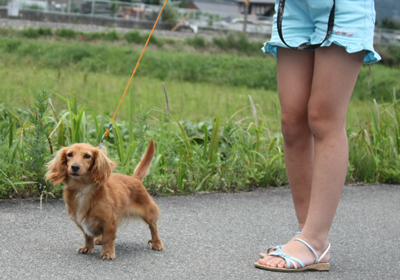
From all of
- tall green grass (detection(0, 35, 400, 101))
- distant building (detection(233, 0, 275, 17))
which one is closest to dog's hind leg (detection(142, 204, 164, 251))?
tall green grass (detection(0, 35, 400, 101))

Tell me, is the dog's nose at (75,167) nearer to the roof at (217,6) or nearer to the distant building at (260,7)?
the distant building at (260,7)

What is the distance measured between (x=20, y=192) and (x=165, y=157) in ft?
3.86

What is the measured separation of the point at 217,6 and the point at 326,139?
215ft

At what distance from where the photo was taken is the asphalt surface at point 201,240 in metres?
2.20

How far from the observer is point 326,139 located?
2.27 metres

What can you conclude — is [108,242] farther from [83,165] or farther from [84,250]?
[83,165]

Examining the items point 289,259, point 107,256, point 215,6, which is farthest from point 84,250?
point 215,6

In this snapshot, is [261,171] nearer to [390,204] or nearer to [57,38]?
[390,204]

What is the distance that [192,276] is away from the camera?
2160 mm

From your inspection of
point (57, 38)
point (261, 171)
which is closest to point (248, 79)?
point (57, 38)

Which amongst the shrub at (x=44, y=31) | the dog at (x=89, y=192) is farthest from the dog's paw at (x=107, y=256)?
the shrub at (x=44, y=31)

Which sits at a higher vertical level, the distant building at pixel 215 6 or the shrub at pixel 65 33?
the distant building at pixel 215 6

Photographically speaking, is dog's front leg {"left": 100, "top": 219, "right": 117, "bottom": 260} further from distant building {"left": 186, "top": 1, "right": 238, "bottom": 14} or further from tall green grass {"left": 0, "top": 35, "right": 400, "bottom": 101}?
distant building {"left": 186, "top": 1, "right": 238, "bottom": 14}

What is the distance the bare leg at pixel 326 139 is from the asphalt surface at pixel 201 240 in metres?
0.17
